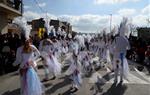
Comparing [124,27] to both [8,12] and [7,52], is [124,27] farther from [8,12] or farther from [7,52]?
[8,12]

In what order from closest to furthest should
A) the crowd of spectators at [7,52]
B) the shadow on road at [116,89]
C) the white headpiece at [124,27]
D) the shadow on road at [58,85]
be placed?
1. the shadow on road at [116,89]
2. the shadow on road at [58,85]
3. the white headpiece at [124,27]
4. the crowd of spectators at [7,52]

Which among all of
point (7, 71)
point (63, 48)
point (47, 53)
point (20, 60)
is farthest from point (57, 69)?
point (63, 48)

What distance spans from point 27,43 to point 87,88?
3.82m

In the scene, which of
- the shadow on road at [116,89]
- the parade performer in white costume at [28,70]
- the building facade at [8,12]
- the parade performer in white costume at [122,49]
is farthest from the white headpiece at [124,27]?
the building facade at [8,12]

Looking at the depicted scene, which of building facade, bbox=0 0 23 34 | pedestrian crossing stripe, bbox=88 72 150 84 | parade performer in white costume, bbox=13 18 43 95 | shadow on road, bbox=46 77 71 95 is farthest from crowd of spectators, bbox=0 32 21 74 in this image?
building facade, bbox=0 0 23 34

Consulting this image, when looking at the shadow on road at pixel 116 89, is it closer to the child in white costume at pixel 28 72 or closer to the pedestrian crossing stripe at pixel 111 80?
the pedestrian crossing stripe at pixel 111 80

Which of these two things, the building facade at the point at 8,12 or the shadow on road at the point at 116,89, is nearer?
the shadow on road at the point at 116,89

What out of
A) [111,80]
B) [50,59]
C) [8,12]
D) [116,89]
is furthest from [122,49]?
[8,12]

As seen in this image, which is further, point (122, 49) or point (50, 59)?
point (50, 59)

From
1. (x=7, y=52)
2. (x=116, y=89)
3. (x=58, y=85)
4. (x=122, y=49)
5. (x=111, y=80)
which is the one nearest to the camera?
(x=116, y=89)

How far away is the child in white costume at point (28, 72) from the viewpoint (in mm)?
9797

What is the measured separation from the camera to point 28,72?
32.7 ft

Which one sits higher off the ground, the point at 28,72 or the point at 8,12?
the point at 8,12

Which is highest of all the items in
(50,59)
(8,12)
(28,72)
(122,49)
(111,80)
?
(8,12)
